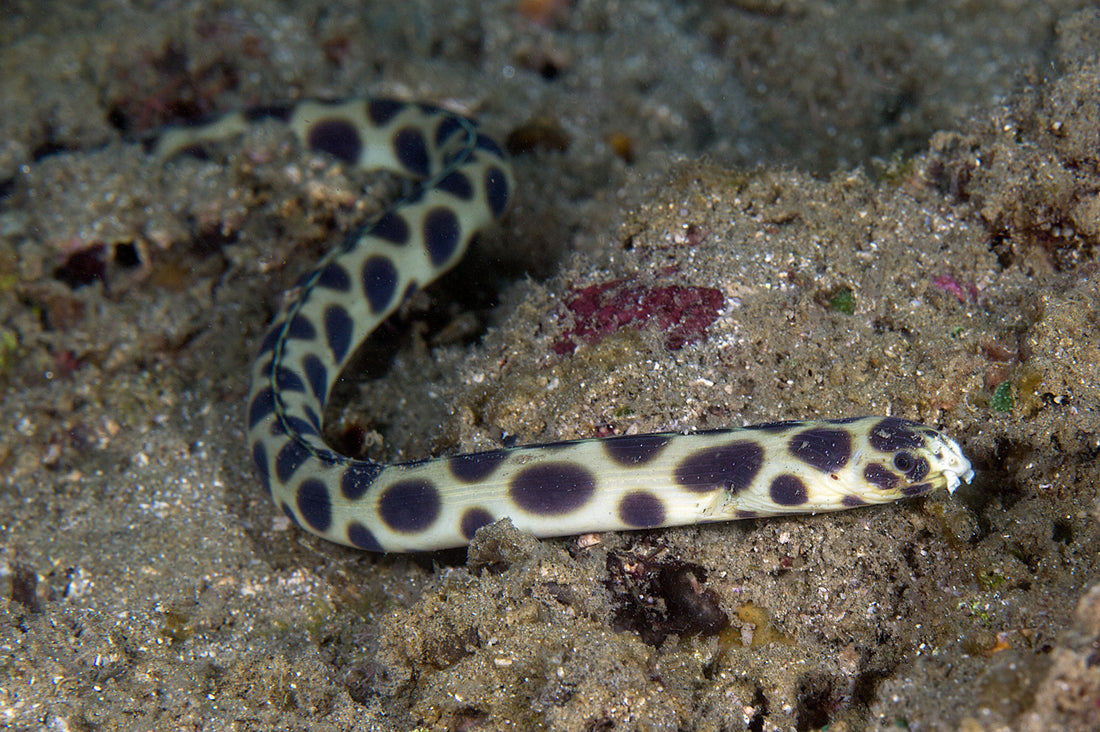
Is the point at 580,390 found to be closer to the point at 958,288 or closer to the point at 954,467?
the point at 954,467

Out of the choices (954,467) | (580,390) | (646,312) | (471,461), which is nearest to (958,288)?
(954,467)

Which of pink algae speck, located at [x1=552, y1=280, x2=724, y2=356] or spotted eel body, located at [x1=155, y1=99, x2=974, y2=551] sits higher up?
pink algae speck, located at [x1=552, y1=280, x2=724, y2=356]

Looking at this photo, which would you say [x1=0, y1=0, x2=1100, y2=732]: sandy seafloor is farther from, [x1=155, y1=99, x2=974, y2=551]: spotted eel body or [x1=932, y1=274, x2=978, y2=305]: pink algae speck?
[x1=155, y1=99, x2=974, y2=551]: spotted eel body

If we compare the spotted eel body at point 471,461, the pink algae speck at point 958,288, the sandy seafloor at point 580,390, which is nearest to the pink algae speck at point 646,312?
the sandy seafloor at point 580,390

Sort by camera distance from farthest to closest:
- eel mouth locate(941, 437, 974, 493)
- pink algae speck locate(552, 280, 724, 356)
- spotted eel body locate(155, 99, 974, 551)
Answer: pink algae speck locate(552, 280, 724, 356) → spotted eel body locate(155, 99, 974, 551) → eel mouth locate(941, 437, 974, 493)

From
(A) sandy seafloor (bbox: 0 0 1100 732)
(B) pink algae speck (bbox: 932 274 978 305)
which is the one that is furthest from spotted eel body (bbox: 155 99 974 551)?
(B) pink algae speck (bbox: 932 274 978 305)

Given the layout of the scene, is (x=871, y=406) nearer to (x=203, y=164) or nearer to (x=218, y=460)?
(x=218, y=460)

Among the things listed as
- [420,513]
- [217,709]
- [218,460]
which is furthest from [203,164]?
[217,709]
